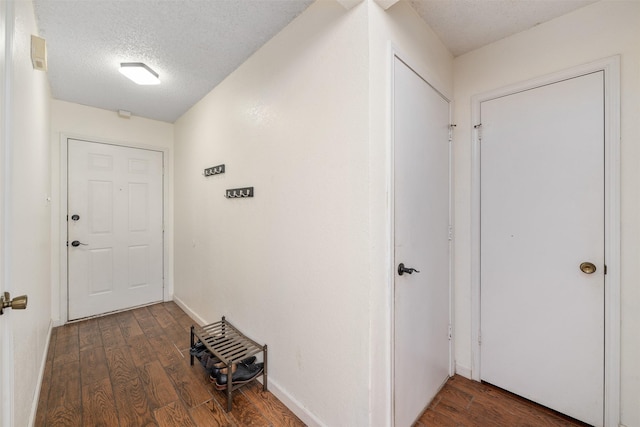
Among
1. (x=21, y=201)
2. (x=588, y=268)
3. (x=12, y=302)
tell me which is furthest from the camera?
(x=588, y=268)

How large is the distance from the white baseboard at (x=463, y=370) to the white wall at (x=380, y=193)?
984 millimetres

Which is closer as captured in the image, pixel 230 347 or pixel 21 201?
pixel 21 201

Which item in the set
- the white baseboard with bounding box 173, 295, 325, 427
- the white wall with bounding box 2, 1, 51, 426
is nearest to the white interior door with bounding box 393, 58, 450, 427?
the white baseboard with bounding box 173, 295, 325, 427

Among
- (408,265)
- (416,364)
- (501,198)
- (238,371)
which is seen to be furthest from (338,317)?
(501,198)

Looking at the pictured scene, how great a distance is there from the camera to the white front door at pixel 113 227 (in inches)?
123

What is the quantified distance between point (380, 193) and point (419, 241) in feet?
1.75

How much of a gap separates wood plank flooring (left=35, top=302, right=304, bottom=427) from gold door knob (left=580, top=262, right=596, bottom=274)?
1960mm

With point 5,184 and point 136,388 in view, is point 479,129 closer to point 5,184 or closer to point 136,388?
point 5,184

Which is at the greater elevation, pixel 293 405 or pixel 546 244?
pixel 546 244

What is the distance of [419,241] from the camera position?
5.56 feet

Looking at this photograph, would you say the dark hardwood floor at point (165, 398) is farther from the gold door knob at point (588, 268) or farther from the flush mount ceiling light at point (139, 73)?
the flush mount ceiling light at point (139, 73)

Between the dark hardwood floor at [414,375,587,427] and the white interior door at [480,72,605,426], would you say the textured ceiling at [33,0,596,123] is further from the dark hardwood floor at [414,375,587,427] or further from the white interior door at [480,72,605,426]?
the dark hardwood floor at [414,375,587,427]

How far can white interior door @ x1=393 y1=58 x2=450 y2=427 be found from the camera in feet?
4.96

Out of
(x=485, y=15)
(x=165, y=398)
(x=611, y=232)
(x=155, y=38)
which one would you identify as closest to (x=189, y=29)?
(x=155, y=38)
